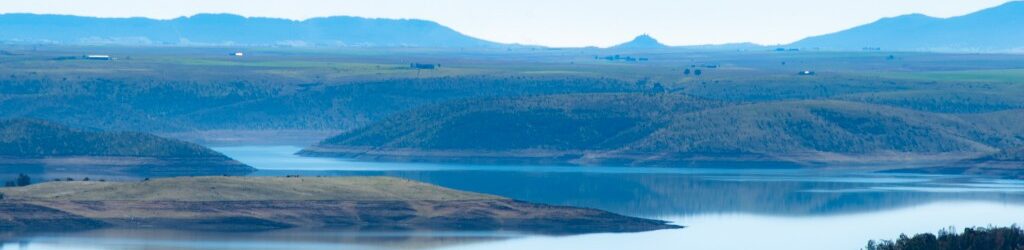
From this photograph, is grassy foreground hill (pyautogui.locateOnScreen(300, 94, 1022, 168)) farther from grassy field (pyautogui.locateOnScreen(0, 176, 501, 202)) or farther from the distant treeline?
the distant treeline

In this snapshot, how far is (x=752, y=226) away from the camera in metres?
120

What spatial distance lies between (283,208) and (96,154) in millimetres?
49388

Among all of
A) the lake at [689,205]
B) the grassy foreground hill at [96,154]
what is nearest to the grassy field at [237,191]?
the lake at [689,205]

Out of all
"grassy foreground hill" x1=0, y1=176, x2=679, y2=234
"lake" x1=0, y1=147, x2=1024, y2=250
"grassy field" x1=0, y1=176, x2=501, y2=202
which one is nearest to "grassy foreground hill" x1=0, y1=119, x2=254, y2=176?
"lake" x1=0, y1=147, x2=1024, y2=250

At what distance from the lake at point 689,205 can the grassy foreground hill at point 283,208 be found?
10.2ft

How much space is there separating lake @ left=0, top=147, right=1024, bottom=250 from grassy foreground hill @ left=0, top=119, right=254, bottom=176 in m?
4.24

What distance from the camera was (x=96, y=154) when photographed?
537 ft

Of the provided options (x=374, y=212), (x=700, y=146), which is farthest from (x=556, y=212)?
(x=700, y=146)

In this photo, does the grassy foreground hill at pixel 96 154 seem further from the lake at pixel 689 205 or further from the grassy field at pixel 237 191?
the grassy field at pixel 237 191

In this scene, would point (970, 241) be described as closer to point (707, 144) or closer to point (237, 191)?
point (237, 191)

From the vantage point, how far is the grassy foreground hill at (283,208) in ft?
369

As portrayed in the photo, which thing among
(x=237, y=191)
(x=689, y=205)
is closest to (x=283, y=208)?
(x=237, y=191)

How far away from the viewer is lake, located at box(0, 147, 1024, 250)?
347 ft

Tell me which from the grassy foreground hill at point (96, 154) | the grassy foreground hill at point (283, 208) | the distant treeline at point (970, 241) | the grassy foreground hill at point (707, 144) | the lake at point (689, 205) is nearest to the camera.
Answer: the distant treeline at point (970, 241)
